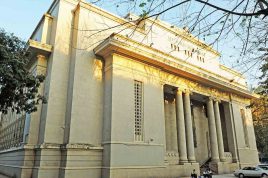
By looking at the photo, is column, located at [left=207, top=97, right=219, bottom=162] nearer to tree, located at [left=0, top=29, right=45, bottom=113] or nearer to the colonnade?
the colonnade

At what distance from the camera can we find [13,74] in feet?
41.9

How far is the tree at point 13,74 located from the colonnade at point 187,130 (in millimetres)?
13059

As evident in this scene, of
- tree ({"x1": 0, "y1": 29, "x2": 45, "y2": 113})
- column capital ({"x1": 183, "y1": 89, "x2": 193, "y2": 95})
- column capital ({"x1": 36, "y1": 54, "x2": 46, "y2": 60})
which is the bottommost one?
tree ({"x1": 0, "y1": 29, "x2": 45, "y2": 113})

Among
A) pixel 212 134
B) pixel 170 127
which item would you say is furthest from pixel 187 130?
pixel 212 134

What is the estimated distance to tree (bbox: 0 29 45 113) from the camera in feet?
40.9

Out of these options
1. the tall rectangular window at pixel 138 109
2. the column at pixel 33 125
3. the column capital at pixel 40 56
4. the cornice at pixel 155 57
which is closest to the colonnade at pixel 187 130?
the cornice at pixel 155 57

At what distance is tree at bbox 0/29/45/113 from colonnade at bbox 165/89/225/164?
42.8ft

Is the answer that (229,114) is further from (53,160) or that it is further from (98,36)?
(53,160)

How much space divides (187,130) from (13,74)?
630 inches

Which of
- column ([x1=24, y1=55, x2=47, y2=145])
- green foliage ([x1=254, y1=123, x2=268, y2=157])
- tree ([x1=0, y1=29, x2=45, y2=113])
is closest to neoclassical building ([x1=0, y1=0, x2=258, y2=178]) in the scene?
column ([x1=24, y1=55, x2=47, y2=145])

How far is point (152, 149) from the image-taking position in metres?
19.6

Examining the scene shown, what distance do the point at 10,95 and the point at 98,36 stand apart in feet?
30.5

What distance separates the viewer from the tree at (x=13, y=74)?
40.9 feet

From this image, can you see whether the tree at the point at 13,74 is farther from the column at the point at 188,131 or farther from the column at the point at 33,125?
the column at the point at 188,131
